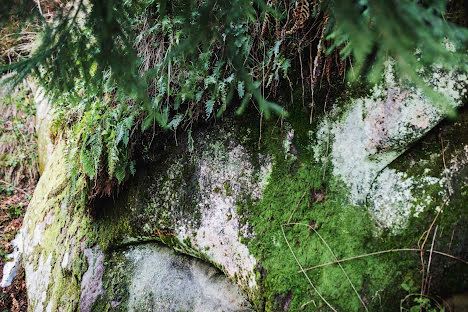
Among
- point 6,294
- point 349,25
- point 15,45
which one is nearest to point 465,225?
point 349,25

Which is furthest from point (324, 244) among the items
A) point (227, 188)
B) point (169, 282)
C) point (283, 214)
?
point (169, 282)

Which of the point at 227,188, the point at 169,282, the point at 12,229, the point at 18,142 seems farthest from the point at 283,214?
the point at 18,142

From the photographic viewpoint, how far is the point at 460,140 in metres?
2.42

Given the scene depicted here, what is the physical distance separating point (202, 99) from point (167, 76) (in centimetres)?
46

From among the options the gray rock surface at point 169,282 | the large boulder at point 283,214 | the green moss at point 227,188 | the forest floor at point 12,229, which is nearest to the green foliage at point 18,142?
the forest floor at point 12,229

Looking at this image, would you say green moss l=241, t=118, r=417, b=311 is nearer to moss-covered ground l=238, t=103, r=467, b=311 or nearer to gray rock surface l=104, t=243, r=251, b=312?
moss-covered ground l=238, t=103, r=467, b=311

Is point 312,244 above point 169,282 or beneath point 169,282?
above

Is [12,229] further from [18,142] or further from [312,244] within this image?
[312,244]

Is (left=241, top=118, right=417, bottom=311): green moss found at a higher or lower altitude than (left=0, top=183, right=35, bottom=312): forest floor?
higher

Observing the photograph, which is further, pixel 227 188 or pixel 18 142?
pixel 18 142

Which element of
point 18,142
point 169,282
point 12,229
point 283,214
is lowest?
point 12,229

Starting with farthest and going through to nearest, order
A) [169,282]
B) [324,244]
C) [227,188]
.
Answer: [169,282], [227,188], [324,244]

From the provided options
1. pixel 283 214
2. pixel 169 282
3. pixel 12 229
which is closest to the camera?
pixel 283 214

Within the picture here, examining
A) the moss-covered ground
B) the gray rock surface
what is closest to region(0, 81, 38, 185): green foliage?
the gray rock surface
